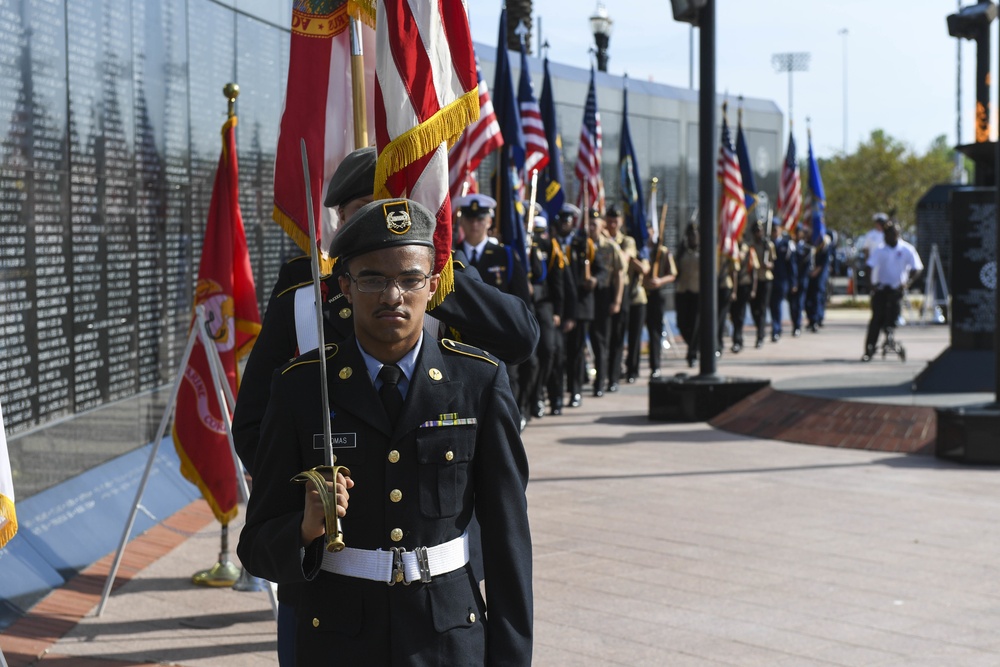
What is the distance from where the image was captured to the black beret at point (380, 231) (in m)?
2.77

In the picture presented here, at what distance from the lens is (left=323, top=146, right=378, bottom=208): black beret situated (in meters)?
4.03

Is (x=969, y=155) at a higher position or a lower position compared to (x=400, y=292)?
higher

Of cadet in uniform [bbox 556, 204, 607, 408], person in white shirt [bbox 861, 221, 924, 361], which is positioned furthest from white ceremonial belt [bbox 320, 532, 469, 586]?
person in white shirt [bbox 861, 221, 924, 361]

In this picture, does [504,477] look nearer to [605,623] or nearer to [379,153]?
[379,153]

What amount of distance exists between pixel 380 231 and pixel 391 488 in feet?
1.70

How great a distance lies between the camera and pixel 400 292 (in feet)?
9.01

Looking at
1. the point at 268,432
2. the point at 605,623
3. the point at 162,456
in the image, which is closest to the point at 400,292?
the point at 268,432

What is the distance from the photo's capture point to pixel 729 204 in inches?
769

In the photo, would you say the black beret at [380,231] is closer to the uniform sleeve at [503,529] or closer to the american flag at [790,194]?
the uniform sleeve at [503,529]

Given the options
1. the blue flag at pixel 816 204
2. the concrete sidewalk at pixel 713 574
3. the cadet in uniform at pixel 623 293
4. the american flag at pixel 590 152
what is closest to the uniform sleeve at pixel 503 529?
the concrete sidewalk at pixel 713 574

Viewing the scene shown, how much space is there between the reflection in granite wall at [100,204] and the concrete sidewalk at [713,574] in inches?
34.1

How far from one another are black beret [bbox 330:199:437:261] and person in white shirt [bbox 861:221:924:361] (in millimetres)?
15249

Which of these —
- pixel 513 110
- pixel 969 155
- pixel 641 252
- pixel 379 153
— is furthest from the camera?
pixel 641 252

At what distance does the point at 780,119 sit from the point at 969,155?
1862 cm
